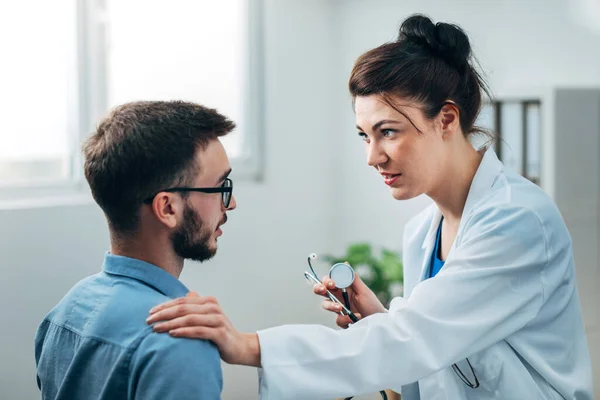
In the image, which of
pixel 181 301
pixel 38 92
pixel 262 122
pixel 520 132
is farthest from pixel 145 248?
pixel 262 122

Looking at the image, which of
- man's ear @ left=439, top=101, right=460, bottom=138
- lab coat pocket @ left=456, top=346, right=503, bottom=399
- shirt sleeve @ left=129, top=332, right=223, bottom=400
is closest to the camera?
shirt sleeve @ left=129, top=332, right=223, bottom=400

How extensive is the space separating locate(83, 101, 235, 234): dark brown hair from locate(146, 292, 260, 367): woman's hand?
188 mm

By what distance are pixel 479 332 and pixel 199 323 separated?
592mm

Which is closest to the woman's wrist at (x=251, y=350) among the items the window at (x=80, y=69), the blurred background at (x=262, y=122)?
the blurred background at (x=262, y=122)

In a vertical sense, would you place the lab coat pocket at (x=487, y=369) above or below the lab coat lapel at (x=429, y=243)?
below

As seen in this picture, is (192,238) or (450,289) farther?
(450,289)

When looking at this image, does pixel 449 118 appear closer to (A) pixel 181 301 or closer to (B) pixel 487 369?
(B) pixel 487 369

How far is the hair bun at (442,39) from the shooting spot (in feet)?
5.25

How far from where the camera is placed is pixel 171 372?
105cm

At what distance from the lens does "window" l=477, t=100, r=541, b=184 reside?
2.81 meters

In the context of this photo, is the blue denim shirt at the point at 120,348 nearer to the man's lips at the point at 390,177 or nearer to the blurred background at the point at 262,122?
the man's lips at the point at 390,177

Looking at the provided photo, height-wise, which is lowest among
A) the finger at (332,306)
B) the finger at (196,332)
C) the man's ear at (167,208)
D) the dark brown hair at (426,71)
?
the finger at (332,306)

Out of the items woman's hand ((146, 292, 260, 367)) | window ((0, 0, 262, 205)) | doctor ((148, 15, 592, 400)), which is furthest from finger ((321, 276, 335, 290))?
window ((0, 0, 262, 205))

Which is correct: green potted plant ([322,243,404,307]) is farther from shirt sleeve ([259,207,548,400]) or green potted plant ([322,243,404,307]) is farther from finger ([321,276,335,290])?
shirt sleeve ([259,207,548,400])
